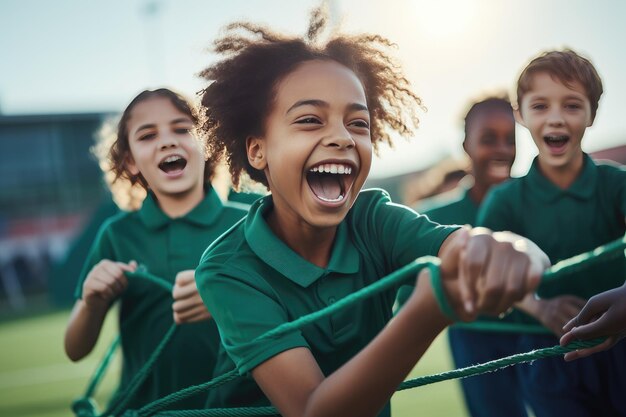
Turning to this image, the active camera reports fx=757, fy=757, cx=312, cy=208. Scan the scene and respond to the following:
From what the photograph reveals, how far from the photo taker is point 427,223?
1576 mm

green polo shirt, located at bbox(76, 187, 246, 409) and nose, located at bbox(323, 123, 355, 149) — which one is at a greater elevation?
nose, located at bbox(323, 123, 355, 149)

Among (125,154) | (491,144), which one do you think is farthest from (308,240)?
(491,144)

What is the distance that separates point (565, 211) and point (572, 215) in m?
0.02

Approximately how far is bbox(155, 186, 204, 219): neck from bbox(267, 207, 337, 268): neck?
1.71ft

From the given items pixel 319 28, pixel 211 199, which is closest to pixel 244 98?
pixel 319 28

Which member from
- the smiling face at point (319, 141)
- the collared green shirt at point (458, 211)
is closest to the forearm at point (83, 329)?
the smiling face at point (319, 141)

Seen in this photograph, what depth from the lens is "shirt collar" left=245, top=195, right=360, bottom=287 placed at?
60.8 inches

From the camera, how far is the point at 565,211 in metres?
2.12

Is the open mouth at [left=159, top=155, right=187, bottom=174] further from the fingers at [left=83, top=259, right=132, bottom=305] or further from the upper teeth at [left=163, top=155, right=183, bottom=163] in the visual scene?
the fingers at [left=83, top=259, right=132, bottom=305]

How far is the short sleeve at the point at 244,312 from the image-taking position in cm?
135

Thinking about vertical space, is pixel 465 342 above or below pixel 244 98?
below

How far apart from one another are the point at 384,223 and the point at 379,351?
530 mm

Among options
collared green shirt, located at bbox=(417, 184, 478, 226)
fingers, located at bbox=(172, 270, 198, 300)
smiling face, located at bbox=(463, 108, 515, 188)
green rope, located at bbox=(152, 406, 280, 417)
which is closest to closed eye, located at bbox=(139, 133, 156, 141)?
fingers, located at bbox=(172, 270, 198, 300)

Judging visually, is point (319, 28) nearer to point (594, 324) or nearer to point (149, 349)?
point (594, 324)
